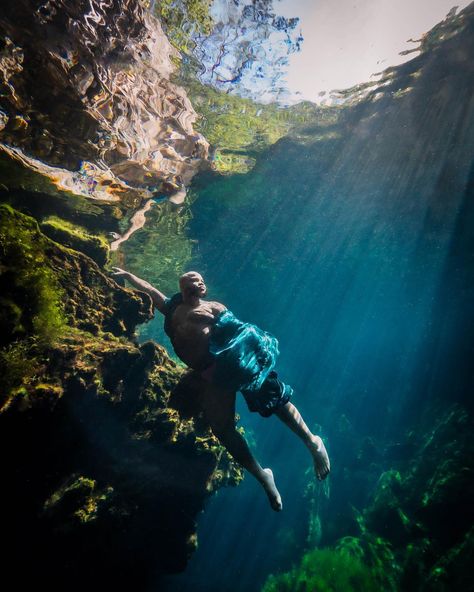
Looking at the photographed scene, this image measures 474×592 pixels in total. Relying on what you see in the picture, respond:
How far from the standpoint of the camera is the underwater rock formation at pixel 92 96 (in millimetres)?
4930

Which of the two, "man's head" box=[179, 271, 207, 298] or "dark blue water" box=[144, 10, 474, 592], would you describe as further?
"dark blue water" box=[144, 10, 474, 592]

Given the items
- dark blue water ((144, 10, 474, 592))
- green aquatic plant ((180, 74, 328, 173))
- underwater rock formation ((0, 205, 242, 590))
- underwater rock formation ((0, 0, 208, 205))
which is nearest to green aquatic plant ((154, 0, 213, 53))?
underwater rock formation ((0, 0, 208, 205))

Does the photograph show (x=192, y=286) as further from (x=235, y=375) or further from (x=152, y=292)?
(x=235, y=375)

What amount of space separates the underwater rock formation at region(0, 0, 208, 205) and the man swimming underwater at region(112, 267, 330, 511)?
4742 millimetres

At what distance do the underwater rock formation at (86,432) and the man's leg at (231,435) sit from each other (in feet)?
4.05

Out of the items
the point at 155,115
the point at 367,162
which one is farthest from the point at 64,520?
the point at 367,162

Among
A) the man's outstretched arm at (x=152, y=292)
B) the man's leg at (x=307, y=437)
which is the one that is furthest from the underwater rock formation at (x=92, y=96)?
the man's leg at (x=307, y=437)

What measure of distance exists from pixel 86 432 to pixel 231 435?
315cm

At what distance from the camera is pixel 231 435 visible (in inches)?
188

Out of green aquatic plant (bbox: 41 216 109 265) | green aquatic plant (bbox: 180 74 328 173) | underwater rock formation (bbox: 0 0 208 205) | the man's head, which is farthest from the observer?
green aquatic plant (bbox: 41 216 109 265)

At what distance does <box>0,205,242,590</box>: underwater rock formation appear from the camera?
15.7 ft

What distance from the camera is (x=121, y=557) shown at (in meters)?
6.44

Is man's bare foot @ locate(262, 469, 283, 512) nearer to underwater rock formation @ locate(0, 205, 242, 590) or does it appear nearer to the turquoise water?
underwater rock formation @ locate(0, 205, 242, 590)

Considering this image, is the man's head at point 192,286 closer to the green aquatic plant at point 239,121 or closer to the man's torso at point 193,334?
the man's torso at point 193,334
